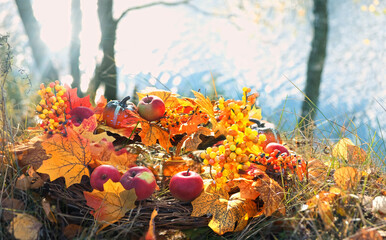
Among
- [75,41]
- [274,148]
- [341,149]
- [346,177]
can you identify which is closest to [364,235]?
[346,177]

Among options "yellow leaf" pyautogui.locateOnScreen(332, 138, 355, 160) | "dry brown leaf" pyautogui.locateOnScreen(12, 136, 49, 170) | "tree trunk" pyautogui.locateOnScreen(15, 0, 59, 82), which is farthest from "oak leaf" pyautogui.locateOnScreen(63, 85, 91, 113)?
"tree trunk" pyautogui.locateOnScreen(15, 0, 59, 82)

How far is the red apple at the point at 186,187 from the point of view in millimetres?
1400

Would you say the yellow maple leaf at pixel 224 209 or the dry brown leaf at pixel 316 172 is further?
the dry brown leaf at pixel 316 172

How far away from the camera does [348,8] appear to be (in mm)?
9914

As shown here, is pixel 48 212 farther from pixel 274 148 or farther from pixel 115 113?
pixel 274 148

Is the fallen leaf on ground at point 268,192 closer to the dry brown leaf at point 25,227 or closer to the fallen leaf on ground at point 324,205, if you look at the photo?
the fallen leaf on ground at point 324,205

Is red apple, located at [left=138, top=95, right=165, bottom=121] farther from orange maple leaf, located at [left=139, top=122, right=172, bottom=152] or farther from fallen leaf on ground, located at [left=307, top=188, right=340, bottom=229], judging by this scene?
fallen leaf on ground, located at [left=307, top=188, right=340, bottom=229]

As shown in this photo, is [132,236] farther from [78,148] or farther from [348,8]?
[348,8]

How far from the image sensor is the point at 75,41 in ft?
17.7

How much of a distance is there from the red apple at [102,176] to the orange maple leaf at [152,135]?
0.30m

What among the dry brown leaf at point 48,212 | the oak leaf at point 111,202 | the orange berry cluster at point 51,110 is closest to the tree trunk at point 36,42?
the orange berry cluster at point 51,110

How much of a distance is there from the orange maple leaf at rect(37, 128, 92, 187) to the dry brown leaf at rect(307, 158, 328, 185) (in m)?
1.00

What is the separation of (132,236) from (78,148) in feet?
1.41

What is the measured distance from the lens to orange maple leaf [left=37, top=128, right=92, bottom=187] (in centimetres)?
140
